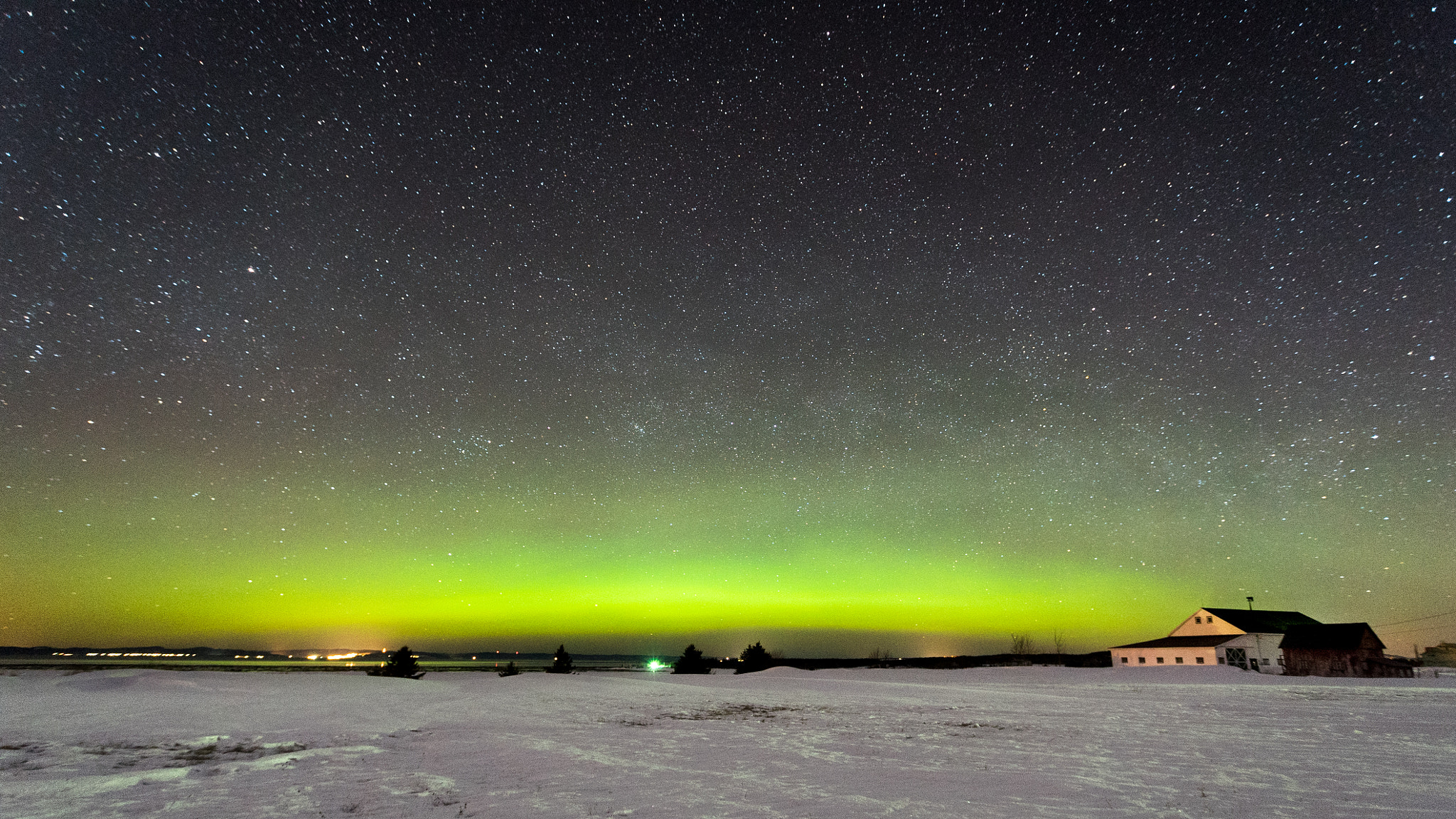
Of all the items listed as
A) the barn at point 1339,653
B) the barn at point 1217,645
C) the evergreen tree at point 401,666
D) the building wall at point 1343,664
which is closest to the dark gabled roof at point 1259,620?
the barn at point 1217,645

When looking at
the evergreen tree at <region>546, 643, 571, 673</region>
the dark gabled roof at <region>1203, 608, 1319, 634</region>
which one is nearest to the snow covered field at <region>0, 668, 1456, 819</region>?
the evergreen tree at <region>546, 643, 571, 673</region>

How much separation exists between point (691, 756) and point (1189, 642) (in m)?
64.0

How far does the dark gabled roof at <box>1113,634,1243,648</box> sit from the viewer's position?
57656 millimetres

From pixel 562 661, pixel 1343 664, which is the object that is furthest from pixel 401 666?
pixel 1343 664

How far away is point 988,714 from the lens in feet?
65.4

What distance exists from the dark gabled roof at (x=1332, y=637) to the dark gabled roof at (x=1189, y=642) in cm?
364

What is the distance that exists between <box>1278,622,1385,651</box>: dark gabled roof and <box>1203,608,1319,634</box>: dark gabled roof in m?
2.29

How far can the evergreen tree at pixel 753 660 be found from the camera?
53469 mm

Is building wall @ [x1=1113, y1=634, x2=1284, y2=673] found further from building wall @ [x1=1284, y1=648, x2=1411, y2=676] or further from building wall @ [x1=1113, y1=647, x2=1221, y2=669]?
building wall @ [x1=1284, y1=648, x2=1411, y2=676]

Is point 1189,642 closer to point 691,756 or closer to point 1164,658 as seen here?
point 1164,658

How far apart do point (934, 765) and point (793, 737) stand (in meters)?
4.03

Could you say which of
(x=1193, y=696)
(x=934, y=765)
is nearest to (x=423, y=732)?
(x=934, y=765)

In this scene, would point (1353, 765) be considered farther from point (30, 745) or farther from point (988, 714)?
point (30, 745)

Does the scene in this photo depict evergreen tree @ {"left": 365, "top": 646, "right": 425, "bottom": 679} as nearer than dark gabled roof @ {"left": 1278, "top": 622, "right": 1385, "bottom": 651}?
Yes
